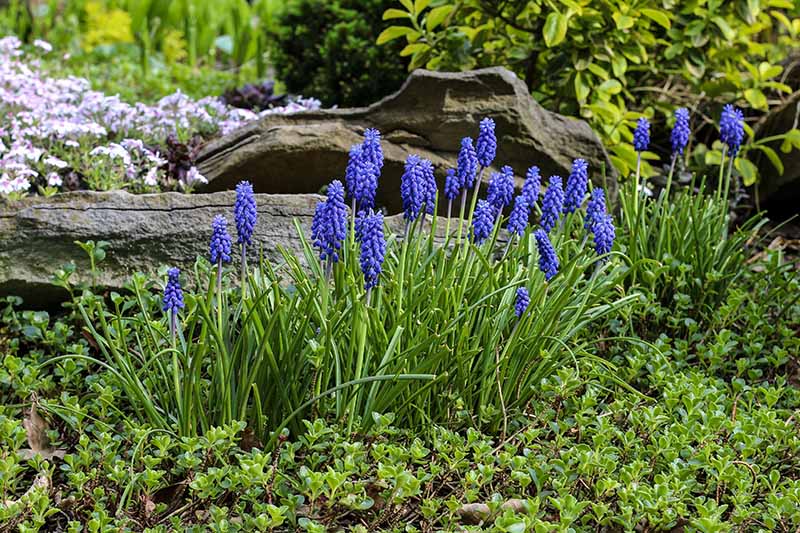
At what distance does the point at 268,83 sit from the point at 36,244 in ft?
11.6

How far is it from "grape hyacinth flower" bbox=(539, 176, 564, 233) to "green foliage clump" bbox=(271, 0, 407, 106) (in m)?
3.84

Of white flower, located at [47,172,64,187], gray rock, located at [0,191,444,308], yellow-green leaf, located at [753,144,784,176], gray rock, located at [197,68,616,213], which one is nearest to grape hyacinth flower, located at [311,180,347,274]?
gray rock, located at [0,191,444,308]

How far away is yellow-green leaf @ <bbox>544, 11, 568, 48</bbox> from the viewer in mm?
5004

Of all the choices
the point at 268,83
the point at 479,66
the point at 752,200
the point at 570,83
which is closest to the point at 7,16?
the point at 268,83

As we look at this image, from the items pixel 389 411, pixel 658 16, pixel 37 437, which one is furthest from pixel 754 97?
pixel 37 437

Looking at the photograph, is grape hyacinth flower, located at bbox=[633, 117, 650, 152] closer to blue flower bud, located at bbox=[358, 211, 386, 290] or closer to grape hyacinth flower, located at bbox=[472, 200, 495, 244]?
grape hyacinth flower, located at bbox=[472, 200, 495, 244]

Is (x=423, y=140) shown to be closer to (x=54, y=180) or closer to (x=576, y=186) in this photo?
(x=576, y=186)

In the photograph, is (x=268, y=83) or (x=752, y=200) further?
(x=268, y=83)

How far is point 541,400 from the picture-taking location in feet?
10.4

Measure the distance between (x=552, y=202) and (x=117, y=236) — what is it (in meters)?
1.89

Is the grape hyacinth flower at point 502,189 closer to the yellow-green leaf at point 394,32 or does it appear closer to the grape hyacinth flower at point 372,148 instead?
the grape hyacinth flower at point 372,148

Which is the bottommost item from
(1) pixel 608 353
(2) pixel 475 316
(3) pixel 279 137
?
(1) pixel 608 353

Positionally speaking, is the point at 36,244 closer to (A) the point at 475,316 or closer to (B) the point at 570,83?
(A) the point at 475,316

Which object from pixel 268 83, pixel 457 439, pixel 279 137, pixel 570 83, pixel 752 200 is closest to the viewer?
pixel 457 439
